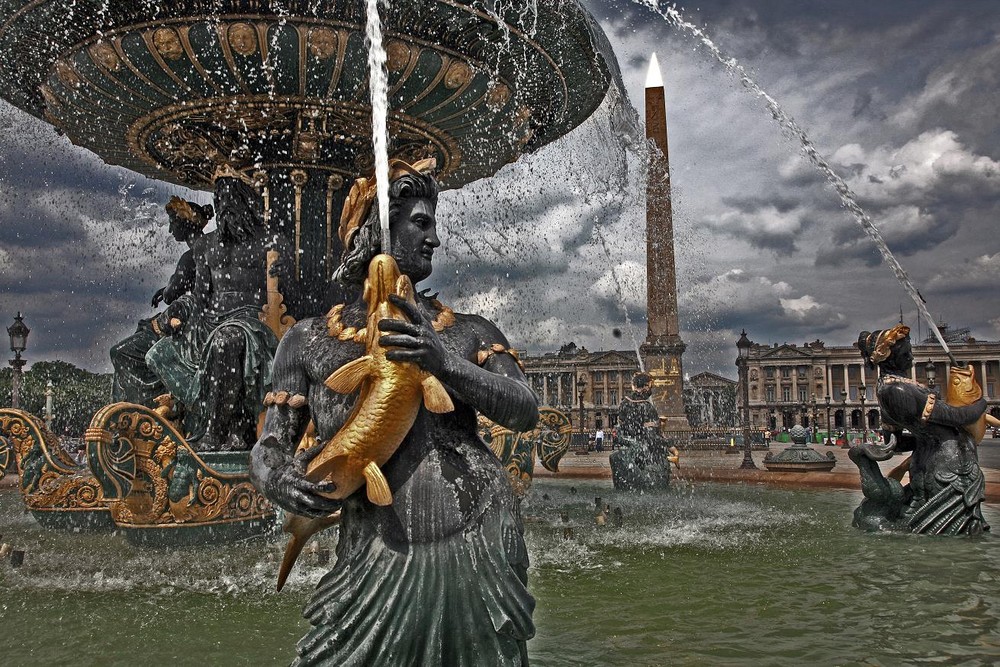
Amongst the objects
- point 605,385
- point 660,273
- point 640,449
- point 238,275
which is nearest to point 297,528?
point 238,275

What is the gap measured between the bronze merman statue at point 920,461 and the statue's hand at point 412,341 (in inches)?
230

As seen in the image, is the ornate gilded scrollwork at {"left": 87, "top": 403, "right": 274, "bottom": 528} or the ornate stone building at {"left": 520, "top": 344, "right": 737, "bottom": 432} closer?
the ornate gilded scrollwork at {"left": 87, "top": 403, "right": 274, "bottom": 528}

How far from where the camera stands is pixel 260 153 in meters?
7.28

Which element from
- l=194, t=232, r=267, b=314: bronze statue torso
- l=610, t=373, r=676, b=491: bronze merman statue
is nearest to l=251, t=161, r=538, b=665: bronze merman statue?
l=194, t=232, r=267, b=314: bronze statue torso

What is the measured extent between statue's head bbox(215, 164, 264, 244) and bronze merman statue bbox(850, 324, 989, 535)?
5.67 meters

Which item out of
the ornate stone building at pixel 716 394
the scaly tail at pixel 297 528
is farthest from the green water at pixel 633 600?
the ornate stone building at pixel 716 394

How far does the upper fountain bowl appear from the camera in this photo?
589 centimetres

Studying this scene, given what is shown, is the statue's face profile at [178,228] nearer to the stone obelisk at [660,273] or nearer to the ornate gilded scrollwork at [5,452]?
the ornate gilded scrollwork at [5,452]

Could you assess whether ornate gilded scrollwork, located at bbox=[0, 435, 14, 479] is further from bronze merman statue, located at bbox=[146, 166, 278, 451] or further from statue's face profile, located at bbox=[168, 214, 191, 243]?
statue's face profile, located at bbox=[168, 214, 191, 243]

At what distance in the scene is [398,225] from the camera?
8.17ft

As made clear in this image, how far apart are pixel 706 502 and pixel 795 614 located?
5.90 metres

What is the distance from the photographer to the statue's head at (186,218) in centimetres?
763

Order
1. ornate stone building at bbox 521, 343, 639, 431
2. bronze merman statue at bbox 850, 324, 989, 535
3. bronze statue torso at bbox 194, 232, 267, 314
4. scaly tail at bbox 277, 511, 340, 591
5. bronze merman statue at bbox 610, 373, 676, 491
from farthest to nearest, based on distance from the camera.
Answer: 1. ornate stone building at bbox 521, 343, 639, 431
2. bronze merman statue at bbox 610, 373, 676, 491
3. bronze statue torso at bbox 194, 232, 267, 314
4. bronze merman statue at bbox 850, 324, 989, 535
5. scaly tail at bbox 277, 511, 340, 591

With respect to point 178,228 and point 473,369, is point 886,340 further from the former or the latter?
point 178,228
